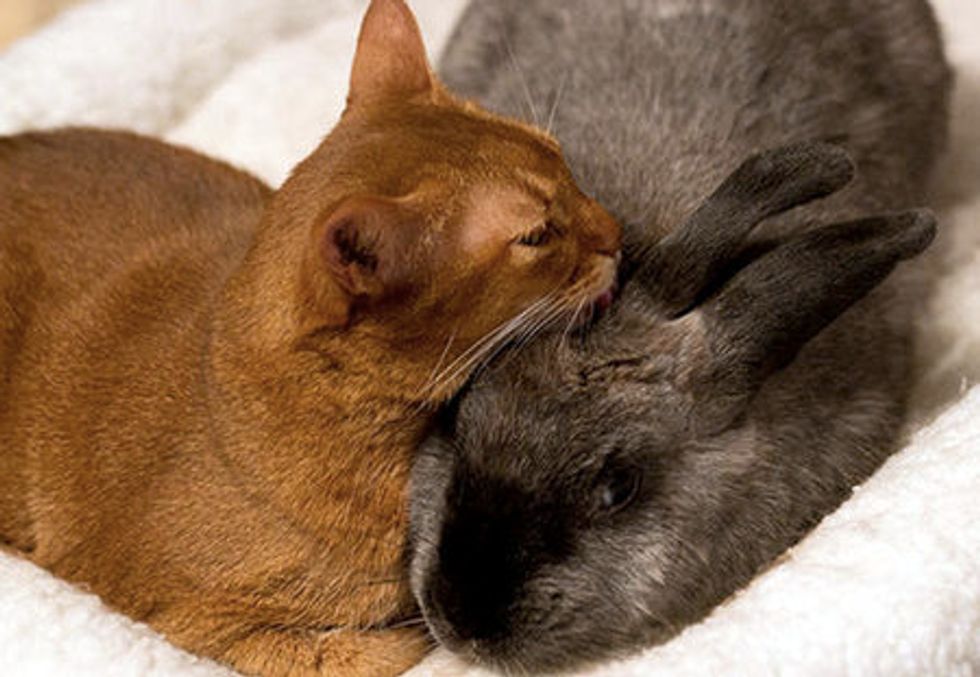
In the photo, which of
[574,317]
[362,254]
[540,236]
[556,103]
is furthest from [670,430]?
[556,103]

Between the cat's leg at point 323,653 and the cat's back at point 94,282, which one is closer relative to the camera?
the cat's leg at point 323,653

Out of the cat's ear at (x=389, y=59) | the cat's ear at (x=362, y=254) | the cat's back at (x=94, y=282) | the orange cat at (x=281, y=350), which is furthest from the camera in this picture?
the cat's back at (x=94, y=282)

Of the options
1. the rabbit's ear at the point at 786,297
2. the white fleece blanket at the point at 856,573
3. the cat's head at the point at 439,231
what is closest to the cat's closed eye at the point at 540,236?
the cat's head at the point at 439,231

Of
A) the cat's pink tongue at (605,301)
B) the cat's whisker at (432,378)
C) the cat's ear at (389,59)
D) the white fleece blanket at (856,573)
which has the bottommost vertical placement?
the white fleece blanket at (856,573)

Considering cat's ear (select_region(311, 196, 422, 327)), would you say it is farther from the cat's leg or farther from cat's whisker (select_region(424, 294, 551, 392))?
the cat's leg

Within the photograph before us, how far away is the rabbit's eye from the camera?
1703 millimetres

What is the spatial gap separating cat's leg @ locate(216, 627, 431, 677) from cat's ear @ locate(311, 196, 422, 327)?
0.47 m

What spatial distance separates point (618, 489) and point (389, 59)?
0.65 meters

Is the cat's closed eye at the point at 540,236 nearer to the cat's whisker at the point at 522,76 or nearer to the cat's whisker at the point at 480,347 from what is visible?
the cat's whisker at the point at 480,347

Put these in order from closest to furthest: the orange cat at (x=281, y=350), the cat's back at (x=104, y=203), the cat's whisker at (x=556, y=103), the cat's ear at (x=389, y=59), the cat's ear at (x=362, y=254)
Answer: the cat's ear at (x=362, y=254), the orange cat at (x=281, y=350), the cat's ear at (x=389, y=59), the cat's back at (x=104, y=203), the cat's whisker at (x=556, y=103)

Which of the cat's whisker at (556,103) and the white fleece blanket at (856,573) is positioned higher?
the cat's whisker at (556,103)

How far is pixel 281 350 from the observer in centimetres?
173

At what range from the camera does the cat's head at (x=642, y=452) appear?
5.53 ft

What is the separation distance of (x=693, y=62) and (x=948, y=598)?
0.99 m
